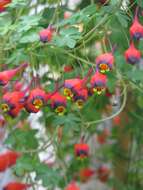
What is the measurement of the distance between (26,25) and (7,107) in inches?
8.1

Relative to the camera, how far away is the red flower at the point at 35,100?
1.36 m

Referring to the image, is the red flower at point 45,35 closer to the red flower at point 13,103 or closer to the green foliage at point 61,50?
the green foliage at point 61,50

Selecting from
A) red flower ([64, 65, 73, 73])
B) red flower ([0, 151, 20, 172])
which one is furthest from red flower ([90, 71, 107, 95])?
red flower ([0, 151, 20, 172])

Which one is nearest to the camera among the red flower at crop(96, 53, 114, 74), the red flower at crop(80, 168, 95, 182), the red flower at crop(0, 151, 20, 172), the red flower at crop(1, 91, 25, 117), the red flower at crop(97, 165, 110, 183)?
the red flower at crop(96, 53, 114, 74)

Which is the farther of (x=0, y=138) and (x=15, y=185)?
(x=0, y=138)

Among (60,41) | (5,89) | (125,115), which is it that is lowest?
(125,115)

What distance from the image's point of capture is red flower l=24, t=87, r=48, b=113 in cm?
136

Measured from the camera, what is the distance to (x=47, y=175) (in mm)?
1733

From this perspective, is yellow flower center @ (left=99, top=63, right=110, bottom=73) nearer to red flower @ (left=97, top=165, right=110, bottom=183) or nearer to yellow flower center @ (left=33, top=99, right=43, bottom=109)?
yellow flower center @ (left=33, top=99, right=43, bottom=109)

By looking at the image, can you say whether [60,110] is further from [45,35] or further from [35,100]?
[45,35]

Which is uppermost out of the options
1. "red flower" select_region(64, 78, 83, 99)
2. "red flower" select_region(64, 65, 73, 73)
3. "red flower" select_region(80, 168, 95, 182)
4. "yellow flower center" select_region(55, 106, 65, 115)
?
"red flower" select_region(64, 78, 83, 99)

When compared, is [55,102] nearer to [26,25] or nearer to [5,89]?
[26,25]

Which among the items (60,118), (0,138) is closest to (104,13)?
(60,118)

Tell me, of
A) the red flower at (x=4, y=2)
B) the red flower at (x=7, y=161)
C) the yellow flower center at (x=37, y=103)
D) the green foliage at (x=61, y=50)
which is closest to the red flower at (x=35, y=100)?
the yellow flower center at (x=37, y=103)
